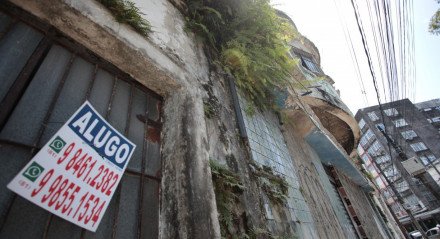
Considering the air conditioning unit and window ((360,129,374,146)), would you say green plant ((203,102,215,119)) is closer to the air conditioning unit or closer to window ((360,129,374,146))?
the air conditioning unit

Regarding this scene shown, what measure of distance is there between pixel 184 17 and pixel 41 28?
197 centimetres

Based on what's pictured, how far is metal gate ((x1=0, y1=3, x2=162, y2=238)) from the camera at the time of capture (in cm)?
139

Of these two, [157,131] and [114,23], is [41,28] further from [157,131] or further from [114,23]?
[157,131]

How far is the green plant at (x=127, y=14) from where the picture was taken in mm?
2131

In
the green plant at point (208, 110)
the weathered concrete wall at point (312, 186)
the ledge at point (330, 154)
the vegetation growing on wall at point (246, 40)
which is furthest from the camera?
the ledge at point (330, 154)

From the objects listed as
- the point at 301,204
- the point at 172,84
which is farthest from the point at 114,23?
the point at 301,204

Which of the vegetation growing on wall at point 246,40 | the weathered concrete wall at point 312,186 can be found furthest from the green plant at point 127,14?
the weathered concrete wall at point 312,186

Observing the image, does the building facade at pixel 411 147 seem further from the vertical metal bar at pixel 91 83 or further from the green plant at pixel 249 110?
the vertical metal bar at pixel 91 83

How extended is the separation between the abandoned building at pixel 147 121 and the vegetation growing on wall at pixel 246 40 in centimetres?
24

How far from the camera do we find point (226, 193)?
239 centimetres

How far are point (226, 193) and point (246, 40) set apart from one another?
260 cm

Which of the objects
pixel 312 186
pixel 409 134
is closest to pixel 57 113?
pixel 312 186

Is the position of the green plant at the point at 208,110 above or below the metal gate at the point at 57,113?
above

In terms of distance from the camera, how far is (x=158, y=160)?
229 cm
